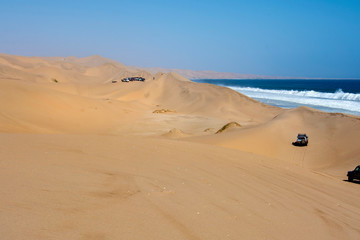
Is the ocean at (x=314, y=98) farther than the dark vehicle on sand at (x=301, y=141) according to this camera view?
Yes

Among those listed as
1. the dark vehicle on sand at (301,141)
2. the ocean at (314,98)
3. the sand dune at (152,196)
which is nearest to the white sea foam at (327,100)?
the ocean at (314,98)

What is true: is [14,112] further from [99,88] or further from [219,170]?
[99,88]

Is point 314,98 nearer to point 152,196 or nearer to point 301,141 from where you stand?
point 301,141

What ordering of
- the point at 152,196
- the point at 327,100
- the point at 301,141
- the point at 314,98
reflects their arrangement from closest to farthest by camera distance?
the point at 152,196
the point at 301,141
the point at 327,100
the point at 314,98

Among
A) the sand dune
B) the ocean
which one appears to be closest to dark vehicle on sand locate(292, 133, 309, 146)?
the sand dune

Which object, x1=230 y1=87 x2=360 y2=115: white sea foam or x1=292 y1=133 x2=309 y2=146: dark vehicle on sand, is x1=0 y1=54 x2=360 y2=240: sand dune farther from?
x1=230 y1=87 x2=360 y2=115: white sea foam

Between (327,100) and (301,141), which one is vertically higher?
(327,100)

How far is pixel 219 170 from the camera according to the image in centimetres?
784

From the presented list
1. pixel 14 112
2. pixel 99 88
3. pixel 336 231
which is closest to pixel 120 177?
pixel 336 231

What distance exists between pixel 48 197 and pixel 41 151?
3.14 metres

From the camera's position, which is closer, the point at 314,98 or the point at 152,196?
the point at 152,196

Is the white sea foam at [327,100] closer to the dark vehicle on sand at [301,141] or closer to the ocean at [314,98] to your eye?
the ocean at [314,98]

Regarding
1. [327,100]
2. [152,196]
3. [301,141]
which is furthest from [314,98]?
[152,196]

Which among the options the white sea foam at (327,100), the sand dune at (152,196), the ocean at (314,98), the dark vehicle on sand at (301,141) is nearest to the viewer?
the sand dune at (152,196)
